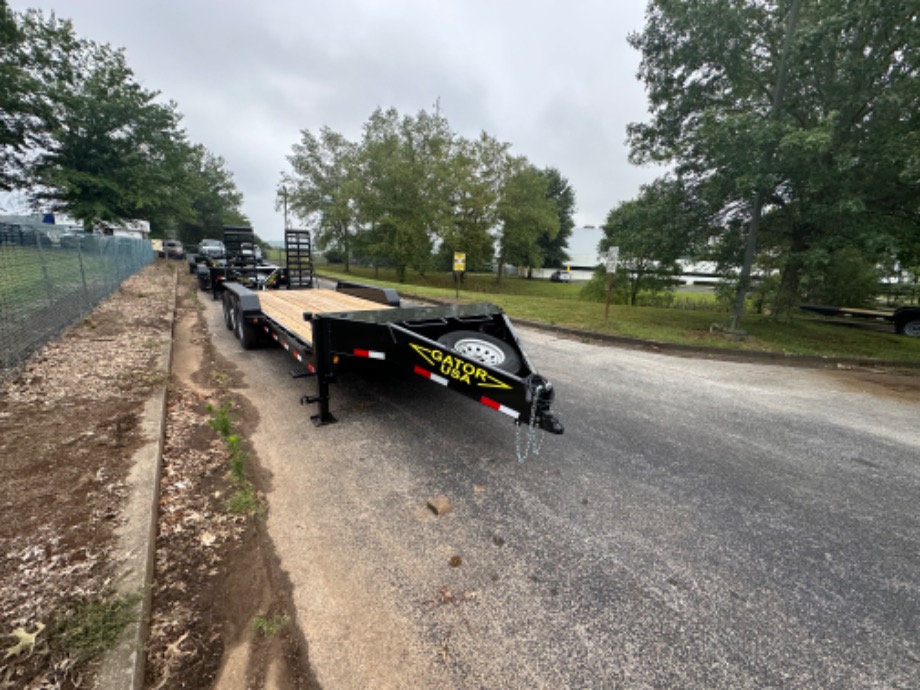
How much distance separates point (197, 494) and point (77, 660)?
128 centimetres

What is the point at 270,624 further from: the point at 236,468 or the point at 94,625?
the point at 236,468

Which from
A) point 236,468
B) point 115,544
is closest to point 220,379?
point 236,468

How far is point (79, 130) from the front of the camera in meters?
20.5

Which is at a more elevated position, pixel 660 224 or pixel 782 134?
pixel 782 134

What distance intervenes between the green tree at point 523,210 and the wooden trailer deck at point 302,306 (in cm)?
2688

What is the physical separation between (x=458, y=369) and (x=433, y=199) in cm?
2916

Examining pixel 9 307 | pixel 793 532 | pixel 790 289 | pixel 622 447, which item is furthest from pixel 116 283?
pixel 790 289

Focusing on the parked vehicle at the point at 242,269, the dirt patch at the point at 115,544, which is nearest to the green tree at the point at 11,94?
the parked vehicle at the point at 242,269

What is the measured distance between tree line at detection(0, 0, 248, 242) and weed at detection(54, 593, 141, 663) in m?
25.4

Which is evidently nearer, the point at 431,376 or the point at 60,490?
the point at 60,490

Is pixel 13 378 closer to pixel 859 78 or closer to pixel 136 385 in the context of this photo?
Result: pixel 136 385

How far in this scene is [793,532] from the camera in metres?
2.62

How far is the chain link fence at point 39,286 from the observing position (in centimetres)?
478

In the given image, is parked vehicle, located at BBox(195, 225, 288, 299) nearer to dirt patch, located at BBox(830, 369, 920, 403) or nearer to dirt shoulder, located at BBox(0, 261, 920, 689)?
dirt shoulder, located at BBox(0, 261, 920, 689)
